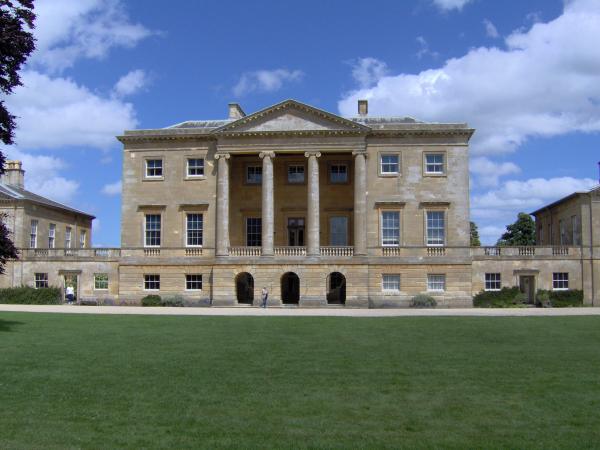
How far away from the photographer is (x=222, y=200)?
148 feet

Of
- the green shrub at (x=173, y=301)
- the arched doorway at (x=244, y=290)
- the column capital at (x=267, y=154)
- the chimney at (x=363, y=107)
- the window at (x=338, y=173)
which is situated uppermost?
the chimney at (x=363, y=107)

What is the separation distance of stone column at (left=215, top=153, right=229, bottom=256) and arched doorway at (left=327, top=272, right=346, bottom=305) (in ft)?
25.8

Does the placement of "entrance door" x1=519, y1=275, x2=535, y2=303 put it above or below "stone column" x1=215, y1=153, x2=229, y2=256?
below

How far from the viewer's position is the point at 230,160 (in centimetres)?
4731

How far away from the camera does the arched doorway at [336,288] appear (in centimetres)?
4583

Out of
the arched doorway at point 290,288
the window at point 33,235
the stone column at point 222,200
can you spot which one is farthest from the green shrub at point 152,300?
the window at point 33,235

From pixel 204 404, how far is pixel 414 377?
4.78 metres

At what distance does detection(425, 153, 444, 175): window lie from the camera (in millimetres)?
44969

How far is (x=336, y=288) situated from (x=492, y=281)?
435 inches

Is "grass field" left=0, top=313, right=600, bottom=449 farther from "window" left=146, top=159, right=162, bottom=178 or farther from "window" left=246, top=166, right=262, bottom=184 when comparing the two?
"window" left=246, top=166, right=262, bottom=184

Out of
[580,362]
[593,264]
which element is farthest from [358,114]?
[580,362]

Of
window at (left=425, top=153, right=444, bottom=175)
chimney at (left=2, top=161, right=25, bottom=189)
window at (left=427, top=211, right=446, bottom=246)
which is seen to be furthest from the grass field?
chimney at (left=2, top=161, right=25, bottom=189)

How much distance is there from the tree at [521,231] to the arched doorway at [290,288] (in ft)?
145

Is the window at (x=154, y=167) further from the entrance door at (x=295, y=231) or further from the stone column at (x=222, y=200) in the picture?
the entrance door at (x=295, y=231)
